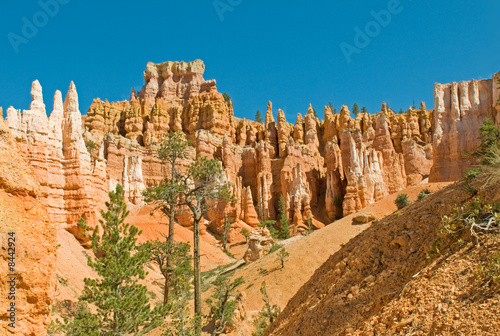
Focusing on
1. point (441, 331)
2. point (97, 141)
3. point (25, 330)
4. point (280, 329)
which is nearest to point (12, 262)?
point (25, 330)

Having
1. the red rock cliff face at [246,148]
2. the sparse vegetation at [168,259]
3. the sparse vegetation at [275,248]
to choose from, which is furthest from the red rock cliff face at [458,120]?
the sparse vegetation at [168,259]

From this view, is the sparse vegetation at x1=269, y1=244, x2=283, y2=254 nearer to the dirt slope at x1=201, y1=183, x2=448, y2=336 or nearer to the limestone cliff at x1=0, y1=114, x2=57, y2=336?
the dirt slope at x1=201, y1=183, x2=448, y2=336

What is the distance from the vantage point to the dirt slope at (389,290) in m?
6.03

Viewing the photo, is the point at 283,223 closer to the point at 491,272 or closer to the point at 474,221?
the point at 474,221

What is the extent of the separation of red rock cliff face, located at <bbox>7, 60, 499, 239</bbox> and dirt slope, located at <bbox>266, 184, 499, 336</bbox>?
26.6m

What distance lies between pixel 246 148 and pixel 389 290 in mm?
62978

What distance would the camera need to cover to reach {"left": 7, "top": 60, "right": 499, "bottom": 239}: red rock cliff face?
1275 inches

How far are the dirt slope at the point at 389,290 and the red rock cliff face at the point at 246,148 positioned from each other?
87.2 feet

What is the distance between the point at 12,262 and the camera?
5039 millimetres

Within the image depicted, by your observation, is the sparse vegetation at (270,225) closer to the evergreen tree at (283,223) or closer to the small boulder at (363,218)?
the evergreen tree at (283,223)

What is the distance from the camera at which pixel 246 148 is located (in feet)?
230

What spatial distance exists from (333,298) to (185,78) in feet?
277

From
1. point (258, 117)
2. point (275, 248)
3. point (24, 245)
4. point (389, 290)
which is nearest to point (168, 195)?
point (389, 290)

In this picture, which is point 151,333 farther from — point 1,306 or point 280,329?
point 1,306
